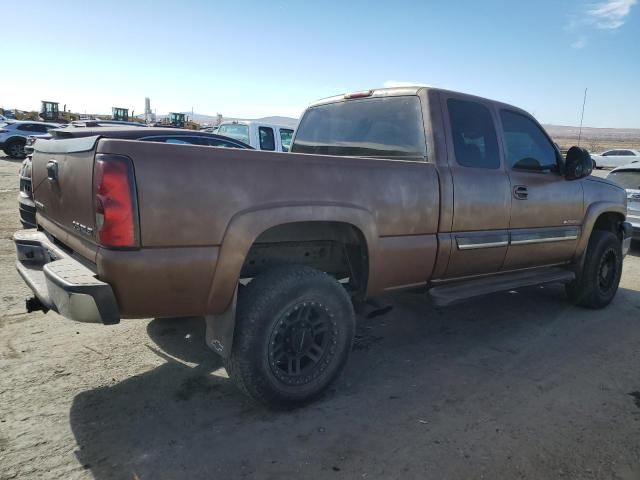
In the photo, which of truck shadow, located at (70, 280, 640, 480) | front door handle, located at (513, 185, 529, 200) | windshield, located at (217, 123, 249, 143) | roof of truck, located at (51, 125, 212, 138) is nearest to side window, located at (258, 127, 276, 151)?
windshield, located at (217, 123, 249, 143)

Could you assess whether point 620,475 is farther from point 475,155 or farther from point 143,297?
point 143,297

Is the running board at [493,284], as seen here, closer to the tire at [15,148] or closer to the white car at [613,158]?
the tire at [15,148]

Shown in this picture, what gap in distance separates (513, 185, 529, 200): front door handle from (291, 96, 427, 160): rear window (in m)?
1.01

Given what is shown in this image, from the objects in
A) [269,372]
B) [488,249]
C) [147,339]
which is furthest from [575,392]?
[147,339]

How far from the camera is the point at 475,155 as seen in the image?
152 inches

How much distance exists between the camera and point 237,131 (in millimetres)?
10820

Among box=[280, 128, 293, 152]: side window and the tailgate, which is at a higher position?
box=[280, 128, 293, 152]: side window

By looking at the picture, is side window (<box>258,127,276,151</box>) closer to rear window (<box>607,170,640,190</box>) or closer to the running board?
rear window (<box>607,170,640,190</box>)

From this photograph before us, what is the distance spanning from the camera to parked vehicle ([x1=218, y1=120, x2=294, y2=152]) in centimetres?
1043

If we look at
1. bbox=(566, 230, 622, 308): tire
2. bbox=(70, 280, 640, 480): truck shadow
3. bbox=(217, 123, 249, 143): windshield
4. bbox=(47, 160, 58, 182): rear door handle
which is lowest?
bbox=(70, 280, 640, 480): truck shadow

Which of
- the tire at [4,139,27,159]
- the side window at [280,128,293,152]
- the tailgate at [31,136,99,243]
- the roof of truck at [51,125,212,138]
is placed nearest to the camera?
the tailgate at [31,136,99,243]

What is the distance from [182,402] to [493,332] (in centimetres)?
290

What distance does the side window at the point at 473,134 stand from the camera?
375 centimetres

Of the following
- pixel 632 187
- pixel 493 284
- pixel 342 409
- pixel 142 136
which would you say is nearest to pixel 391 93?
pixel 493 284
